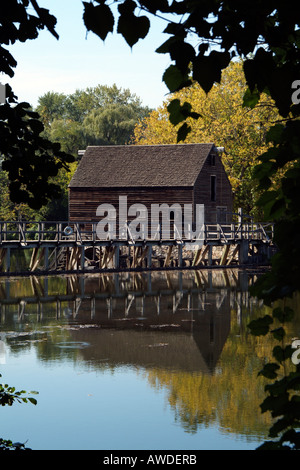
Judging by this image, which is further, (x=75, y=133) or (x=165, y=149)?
(x=75, y=133)

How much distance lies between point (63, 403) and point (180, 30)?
1122 centimetres

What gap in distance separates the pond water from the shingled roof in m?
21.5

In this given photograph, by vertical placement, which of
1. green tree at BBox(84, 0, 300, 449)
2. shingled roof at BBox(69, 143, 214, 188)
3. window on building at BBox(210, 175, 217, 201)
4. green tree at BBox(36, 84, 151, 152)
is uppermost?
green tree at BBox(36, 84, 151, 152)

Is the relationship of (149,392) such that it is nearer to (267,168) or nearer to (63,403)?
(63,403)

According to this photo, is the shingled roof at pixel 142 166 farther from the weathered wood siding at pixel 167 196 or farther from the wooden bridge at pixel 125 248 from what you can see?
the wooden bridge at pixel 125 248

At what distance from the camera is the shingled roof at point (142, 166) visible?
5116 centimetres

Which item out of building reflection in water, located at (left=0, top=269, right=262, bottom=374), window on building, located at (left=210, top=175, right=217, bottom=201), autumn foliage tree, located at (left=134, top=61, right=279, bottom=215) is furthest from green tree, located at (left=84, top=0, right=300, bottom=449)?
autumn foliage tree, located at (left=134, top=61, right=279, bottom=215)

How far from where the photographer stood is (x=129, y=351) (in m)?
18.4

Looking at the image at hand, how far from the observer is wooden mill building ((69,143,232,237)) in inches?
1997

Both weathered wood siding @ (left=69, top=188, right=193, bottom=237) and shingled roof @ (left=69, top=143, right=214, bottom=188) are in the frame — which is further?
shingled roof @ (left=69, top=143, right=214, bottom=188)

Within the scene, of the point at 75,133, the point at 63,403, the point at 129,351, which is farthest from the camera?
the point at 75,133

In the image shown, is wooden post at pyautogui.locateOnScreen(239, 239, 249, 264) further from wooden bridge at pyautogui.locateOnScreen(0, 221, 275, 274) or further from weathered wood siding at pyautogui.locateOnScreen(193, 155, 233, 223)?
weathered wood siding at pyautogui.locateOnScreen(193, 155, 233, 223)

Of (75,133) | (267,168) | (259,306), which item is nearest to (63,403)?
(267,168)

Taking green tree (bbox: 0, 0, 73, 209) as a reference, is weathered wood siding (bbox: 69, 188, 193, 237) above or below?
above
